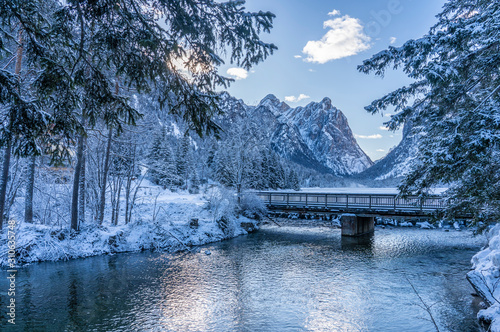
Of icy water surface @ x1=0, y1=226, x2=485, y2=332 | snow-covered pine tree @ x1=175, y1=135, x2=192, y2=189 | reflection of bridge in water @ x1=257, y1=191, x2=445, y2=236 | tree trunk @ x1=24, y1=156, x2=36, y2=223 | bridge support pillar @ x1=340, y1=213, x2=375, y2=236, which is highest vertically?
snow-covered pine tree @ x1=175, y1=135, x2=192, y2=189

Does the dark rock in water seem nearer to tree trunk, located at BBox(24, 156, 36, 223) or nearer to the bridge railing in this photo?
the bridge railing

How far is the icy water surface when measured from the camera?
852 centimetres

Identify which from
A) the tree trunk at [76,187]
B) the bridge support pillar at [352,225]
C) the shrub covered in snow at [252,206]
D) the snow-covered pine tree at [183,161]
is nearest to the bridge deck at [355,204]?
the bridge support pillar at [352,225]

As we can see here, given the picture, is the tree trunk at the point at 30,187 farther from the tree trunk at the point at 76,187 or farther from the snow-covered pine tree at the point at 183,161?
the snow-covered pine tree at the point at 183,161

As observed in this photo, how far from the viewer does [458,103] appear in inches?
333

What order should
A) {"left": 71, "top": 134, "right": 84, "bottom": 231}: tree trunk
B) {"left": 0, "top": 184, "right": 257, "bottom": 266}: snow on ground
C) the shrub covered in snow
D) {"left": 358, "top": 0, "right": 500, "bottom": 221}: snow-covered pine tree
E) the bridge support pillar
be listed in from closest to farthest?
{"left": 358, "top": 0, "right": 500, "bottom": 221}: snow-covered pine tree < {"left": 0, "top": 184, "right": 257, "bottom": 266}: snow on ground < {"left": 71, "top": 134, "right": 84, "bottom": 231}: tree trunk < the bridge support pillar < the shrub covered in snow

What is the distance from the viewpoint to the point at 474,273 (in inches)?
371

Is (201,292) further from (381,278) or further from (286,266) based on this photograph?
(381,278)

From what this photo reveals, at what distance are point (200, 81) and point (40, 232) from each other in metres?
13.9

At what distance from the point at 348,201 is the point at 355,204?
137 centimetres

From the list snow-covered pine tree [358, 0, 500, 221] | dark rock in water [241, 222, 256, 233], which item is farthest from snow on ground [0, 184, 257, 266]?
snow-covered pine tree [358, 0, 500, 221]

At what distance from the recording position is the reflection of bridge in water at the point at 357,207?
2205cm

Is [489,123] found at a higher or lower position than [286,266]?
higher

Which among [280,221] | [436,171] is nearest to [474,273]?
[436,171]
